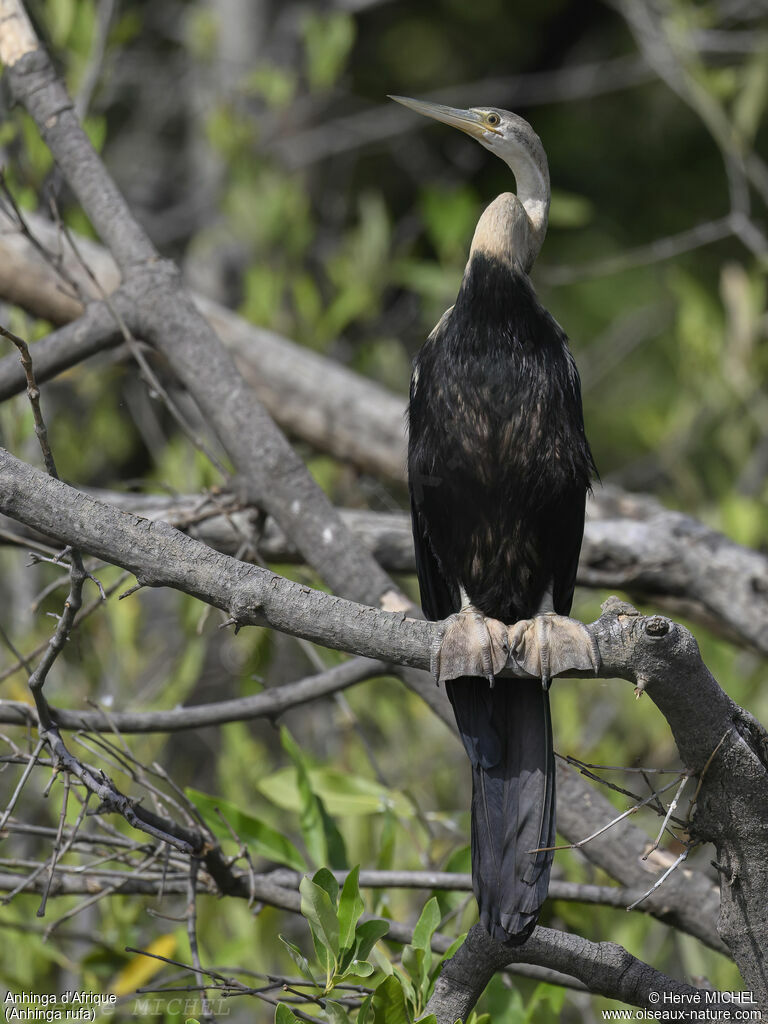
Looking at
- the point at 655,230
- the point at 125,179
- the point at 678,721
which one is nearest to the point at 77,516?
the point at 678,721

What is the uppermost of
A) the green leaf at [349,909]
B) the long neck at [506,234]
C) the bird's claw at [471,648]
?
the long neck at [506,234]

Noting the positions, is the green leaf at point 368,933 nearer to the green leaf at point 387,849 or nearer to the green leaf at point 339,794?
the green leaf at point 387,849

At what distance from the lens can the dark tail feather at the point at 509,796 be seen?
158 centimetres

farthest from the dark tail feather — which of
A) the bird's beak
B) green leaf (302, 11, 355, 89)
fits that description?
green leaf (302, 11, 355, 89)

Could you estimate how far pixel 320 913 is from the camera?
1.50 metres

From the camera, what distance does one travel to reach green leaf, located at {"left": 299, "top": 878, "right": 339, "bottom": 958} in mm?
1486

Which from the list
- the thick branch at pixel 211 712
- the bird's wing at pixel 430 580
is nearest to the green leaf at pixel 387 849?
the thick branch at pixel 211 712

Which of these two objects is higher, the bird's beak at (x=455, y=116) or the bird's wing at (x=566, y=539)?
the bird's beak at (x=455, y=116)

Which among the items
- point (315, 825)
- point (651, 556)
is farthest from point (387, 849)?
point (651, 556)

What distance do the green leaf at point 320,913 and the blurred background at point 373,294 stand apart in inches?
16.7

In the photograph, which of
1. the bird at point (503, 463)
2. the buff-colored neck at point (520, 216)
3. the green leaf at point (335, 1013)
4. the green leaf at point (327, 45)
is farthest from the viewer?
the green leaf at point (327, 45)

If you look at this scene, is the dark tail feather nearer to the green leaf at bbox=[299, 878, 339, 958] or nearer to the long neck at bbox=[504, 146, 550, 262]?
the green leaf at bbox=[299, 878, 339, 958]

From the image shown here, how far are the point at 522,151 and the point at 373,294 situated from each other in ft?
6.48

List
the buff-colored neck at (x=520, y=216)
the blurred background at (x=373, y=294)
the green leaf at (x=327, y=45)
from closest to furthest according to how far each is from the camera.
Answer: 1. the buff-colored neck at (x=520, y=216)
2. the blurred background at (x=373, y=294)
3. the green leaf at (x=327, y=45)
